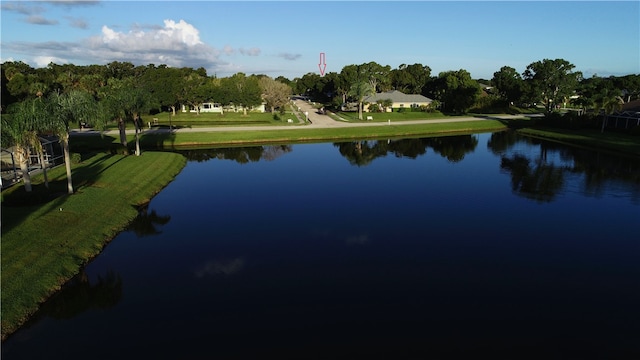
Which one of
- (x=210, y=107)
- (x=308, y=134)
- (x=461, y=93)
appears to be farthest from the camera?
(x=210, y=107)

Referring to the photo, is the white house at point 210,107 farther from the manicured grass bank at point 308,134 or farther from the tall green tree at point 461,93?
the tall green tree at point 461,93

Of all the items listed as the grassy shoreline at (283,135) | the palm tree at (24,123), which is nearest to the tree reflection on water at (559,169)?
the grassy shoreline at (283,135)

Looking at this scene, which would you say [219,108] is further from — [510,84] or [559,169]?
[559,169]

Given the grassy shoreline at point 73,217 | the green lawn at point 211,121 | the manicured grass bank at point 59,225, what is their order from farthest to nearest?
the green lawn at point 211,121 → the grassy shoreline at point 73,217 → the manicured grass bank at point 59,225

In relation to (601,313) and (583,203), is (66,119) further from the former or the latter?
(583,203)

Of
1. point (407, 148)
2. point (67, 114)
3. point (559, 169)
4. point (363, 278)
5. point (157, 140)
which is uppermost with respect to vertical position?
point (67, 114)

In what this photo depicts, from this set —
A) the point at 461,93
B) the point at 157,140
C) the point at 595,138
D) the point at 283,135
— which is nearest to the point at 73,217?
the point at 157,140

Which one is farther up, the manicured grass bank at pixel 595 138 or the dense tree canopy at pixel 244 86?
the dense tree canopy at pixel 244 86

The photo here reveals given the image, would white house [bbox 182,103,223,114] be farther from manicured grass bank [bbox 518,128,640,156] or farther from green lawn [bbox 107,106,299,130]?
manicured grass bank [bbox 518,128,640,156]
